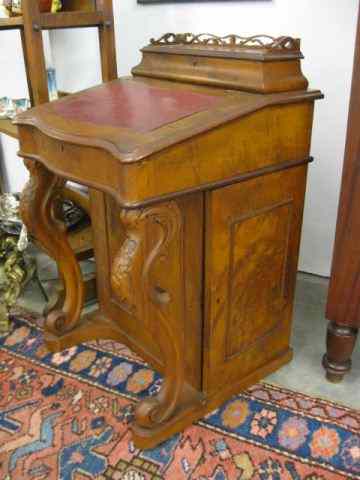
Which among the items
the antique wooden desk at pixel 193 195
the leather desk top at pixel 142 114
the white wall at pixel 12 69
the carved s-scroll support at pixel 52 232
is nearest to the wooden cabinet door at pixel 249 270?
the antique wooden desk at pixel 193 195

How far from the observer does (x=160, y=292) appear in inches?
52.3

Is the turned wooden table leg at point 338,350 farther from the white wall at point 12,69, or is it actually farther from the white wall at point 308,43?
the white wall at point 12,69

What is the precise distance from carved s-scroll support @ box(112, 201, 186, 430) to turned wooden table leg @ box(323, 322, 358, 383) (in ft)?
1.72

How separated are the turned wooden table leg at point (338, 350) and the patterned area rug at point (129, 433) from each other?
134 millimetres

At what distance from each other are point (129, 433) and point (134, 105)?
1.00 m

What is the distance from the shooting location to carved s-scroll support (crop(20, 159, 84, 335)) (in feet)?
5.49

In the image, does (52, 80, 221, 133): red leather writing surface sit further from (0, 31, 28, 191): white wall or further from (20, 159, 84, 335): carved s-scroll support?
(0, 31, 28, 191): white wall

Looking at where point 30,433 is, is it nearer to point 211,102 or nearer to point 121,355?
point 121,355

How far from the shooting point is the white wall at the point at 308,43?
195 centimetres

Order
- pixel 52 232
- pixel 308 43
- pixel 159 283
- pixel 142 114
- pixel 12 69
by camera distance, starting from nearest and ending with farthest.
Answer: pixel 142 114 → pixel 159 283 → pixel 52 232 → pixel 308 43 → pixel 12 69

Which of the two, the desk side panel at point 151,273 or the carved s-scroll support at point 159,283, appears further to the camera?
the desk side panel at point 151,273

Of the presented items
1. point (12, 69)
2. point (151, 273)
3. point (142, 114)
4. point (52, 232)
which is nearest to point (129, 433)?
point (151, 273)

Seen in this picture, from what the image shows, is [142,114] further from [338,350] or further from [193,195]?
[338,350]

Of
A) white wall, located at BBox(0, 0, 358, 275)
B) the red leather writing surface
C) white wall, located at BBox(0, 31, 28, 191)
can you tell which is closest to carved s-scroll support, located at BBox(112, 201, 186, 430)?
the red leather writing surface
